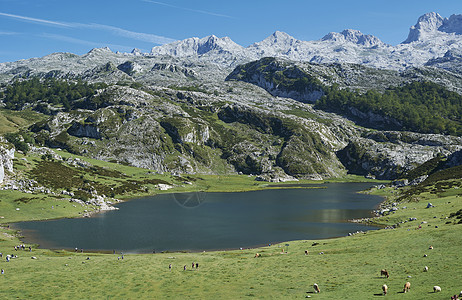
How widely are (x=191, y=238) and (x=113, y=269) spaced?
161 ft

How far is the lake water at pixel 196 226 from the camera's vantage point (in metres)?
100

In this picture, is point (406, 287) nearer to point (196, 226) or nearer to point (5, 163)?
point (196, 226)

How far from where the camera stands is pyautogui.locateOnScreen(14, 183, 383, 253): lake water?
100m

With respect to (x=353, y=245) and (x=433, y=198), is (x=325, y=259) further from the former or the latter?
(x=433, y=198)

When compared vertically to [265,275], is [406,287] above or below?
above

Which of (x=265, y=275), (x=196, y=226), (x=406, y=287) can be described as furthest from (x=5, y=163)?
(x=406, y=287)

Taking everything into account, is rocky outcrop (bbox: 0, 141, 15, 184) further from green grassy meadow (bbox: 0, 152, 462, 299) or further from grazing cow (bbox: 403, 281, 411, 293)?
grazing cow (bbox: 403, 281, 411, 293)

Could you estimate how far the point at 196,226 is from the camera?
125438mm

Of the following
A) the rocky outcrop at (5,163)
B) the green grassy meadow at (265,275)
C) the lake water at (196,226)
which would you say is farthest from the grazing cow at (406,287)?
the rocky outcrop at (5,163)

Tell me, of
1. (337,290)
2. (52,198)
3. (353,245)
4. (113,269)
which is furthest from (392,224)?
(52,198)

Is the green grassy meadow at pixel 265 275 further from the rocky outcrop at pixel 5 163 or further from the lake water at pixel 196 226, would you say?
the rocky outcrop at pixel 5 163

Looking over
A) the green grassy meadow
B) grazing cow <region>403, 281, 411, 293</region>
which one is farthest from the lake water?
grazing cow <region>403, 281, 411, 293</region>

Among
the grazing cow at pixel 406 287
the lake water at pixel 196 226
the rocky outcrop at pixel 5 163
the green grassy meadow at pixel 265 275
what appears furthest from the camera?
the rocky outcrop at pixel 5 163

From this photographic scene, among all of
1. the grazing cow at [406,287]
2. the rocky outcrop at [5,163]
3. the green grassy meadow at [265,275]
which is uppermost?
the rocky outcrop at [5,163]
